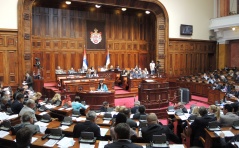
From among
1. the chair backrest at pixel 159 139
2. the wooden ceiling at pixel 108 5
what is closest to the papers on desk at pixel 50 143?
the chair backrest at pixel 159 139

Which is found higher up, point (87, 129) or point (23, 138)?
point (23, 138)

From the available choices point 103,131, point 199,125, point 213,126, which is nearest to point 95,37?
point 103,131

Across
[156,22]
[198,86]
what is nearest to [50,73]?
[156,22]

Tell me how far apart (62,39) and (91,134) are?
13020mm

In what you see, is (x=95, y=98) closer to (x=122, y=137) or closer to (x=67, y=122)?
(x=67, y=122)

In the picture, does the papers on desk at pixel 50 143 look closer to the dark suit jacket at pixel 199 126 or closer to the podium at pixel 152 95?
the dark suit jacket at pixel 199 126

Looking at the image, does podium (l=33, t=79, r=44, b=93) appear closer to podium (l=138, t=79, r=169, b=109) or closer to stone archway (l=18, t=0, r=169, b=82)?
stone archway (l=18, t=0, r=169, b=82)

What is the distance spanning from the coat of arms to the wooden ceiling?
5.62ft

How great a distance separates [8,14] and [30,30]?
1.34m

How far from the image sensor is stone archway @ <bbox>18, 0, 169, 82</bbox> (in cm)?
1260

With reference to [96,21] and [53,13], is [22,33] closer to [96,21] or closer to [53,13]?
[53,13]

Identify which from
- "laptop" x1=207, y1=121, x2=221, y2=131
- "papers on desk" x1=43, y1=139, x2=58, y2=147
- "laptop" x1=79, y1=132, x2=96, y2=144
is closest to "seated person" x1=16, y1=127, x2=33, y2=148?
"papers on desk" x1=43, y1=139, x2=58, y2=147

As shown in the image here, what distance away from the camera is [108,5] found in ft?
51.0

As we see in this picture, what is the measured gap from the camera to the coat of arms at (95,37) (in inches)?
673
